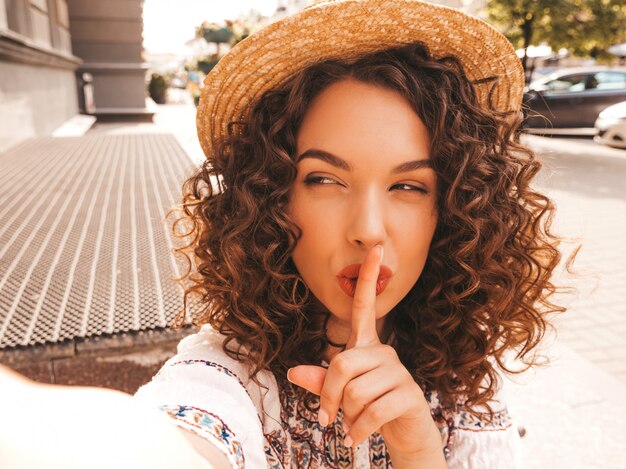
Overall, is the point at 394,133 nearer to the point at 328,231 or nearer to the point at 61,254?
the point at 328,231

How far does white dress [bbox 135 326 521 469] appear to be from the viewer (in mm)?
980

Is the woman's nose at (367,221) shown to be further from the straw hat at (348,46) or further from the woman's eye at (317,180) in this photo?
the straw hat at (348,46)

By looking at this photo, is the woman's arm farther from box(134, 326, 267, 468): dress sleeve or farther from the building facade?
the building facade

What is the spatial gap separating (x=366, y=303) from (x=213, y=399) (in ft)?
1.22

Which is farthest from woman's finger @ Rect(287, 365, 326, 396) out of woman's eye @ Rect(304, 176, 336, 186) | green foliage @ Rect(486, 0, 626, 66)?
green foliage @ Rect(486, 0, 626, 66)

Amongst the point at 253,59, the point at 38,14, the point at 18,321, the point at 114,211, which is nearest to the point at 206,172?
the point at 253,59

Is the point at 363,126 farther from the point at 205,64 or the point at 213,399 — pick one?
the point at 205,64

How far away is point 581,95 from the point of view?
1274 centimetres

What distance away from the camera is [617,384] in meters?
2.79

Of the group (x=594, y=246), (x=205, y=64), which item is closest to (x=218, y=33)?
(x=205, y=64)

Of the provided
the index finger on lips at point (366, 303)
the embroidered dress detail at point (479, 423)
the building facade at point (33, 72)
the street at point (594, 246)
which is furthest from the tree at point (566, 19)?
the index finger on lips at point (366, 303)

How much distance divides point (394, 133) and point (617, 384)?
2.43m

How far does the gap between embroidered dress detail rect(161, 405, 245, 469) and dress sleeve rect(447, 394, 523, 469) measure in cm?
68

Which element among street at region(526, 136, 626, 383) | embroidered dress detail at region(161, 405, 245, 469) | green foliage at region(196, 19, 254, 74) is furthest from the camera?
green foliage at region(196, 19, 254, 74)
